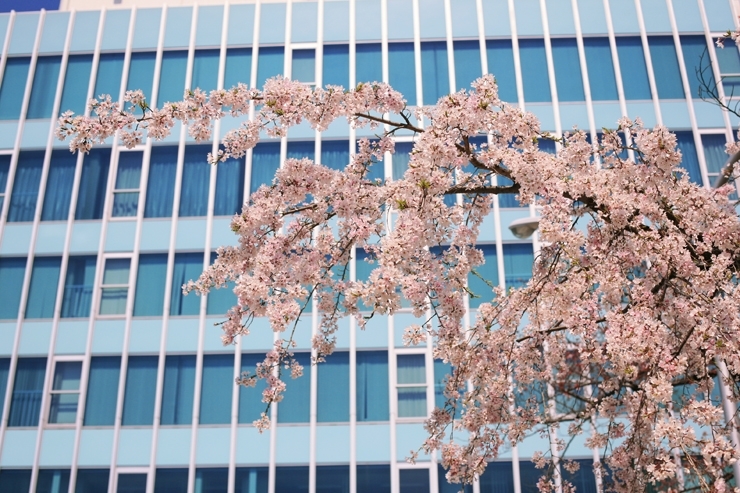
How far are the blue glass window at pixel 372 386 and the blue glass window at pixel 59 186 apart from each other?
8.38m

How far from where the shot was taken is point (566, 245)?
4734 millimetres

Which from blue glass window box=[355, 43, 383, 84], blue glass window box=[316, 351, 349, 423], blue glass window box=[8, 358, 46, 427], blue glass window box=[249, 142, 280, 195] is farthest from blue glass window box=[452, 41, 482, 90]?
blue glass window box=[8, 358, 46, 427]

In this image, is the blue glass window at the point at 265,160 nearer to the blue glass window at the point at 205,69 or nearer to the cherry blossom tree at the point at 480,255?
the blue glass window at the point at 205,69

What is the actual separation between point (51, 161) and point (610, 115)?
14.5 metres

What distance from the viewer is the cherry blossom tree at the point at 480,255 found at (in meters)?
4.63

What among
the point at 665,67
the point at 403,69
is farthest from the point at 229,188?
the point at 665,67

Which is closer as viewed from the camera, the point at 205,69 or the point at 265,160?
the point at 265,160

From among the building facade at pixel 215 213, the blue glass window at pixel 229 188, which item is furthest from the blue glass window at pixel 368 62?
the blue glass window at pixel 229 188

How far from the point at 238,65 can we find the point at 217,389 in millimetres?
8698

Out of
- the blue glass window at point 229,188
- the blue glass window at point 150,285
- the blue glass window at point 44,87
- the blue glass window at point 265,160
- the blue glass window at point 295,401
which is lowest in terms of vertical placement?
the blue glass window at point 295,401

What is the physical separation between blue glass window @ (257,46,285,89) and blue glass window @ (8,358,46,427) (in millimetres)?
8985

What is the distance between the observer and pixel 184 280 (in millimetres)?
17484

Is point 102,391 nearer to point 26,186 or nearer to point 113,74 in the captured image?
point 26,186

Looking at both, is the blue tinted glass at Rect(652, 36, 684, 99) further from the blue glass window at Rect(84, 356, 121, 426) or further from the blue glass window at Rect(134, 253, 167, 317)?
the blue glass window at Rect(84, 356, 121, 426)
